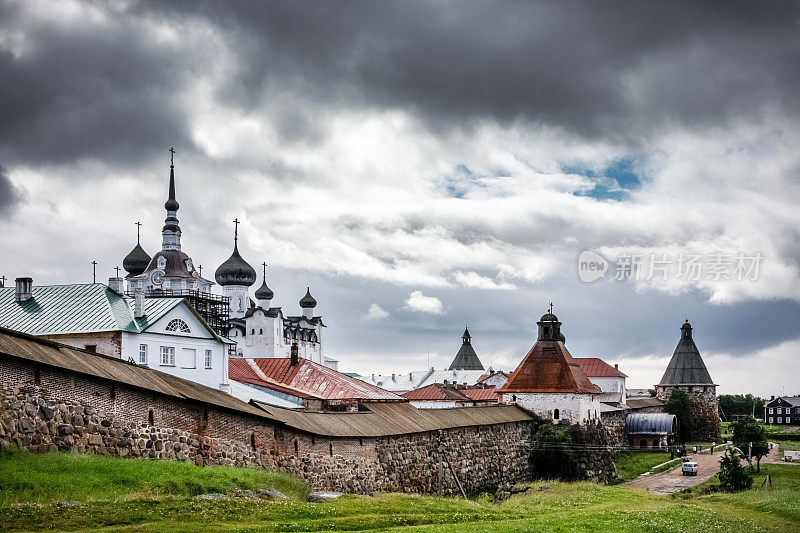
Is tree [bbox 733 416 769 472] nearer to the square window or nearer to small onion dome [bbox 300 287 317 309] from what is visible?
the square window

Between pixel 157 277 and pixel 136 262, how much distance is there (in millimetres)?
5334

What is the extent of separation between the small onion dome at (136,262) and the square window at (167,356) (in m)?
42.5

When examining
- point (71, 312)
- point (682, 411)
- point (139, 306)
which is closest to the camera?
point (71, 312)

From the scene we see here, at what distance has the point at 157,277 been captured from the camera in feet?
230

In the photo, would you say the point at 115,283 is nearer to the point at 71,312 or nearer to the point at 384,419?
the point at 71,312

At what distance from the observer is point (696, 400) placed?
231 feet

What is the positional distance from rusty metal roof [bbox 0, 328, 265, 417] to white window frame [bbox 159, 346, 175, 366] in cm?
953

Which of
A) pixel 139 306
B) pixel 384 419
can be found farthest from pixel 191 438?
pixel 139 306

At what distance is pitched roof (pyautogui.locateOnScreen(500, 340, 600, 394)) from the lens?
46812mm

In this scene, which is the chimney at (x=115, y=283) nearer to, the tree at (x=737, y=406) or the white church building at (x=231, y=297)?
the white church building at (x=231, y=297)

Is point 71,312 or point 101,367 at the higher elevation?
point 71,312

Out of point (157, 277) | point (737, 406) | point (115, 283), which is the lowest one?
point (737, 406)

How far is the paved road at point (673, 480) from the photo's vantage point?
4031cm

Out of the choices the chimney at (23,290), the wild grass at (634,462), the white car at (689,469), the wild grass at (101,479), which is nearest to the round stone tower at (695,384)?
the wild grass at (634,462)
